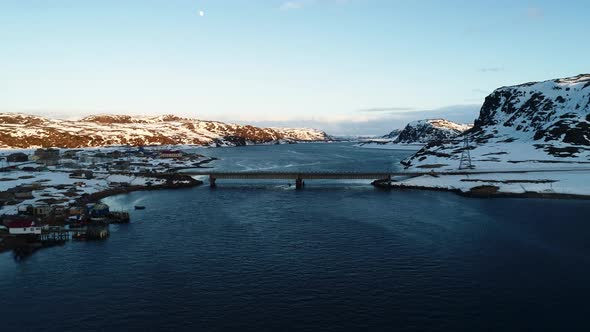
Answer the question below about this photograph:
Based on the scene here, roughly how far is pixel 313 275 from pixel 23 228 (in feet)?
153

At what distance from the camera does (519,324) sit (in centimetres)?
3938

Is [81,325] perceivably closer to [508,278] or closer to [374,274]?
[374,274]

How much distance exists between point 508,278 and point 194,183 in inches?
4123

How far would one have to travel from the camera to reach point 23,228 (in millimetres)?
68188

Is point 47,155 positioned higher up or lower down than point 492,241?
higher up

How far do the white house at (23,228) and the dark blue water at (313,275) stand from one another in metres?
7.48

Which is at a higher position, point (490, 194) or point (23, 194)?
point (23, 194)

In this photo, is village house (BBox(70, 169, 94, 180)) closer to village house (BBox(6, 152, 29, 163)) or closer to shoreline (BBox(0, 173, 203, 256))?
shoreline (BBox(0, 173, 203, 256))

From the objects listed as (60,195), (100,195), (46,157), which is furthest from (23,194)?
(46,157)

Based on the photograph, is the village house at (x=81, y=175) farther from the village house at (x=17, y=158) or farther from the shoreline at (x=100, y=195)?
the village house at (x=17, y=158)

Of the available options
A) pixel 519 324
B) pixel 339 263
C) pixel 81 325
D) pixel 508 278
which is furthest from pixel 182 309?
pixel 508 278

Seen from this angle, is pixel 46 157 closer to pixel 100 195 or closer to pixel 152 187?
pixel 152 187

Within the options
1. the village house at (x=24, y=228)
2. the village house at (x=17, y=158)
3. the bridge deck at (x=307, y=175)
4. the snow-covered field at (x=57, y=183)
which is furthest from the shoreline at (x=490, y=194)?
the village house at (x=17, y=158)

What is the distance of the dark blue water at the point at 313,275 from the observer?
1609 inches
